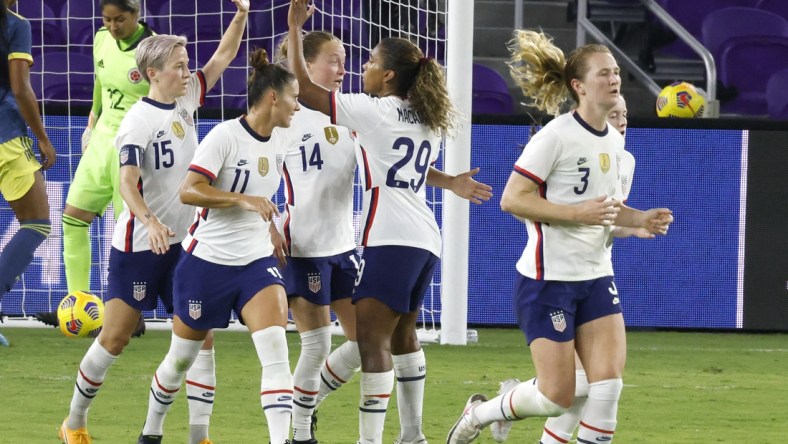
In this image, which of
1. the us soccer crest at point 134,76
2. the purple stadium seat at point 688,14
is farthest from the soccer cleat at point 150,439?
the purple stadium seat at point 688,14

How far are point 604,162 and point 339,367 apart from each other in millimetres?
1667

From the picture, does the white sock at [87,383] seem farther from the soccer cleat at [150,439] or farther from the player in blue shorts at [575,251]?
the player in blue shorts at [575,251]

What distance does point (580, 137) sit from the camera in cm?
514

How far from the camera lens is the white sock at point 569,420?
206 inches

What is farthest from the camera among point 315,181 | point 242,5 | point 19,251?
point 19,251

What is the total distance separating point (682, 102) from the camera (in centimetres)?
1108

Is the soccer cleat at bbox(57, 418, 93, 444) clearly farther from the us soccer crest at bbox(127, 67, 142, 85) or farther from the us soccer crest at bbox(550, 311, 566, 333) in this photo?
the us soccer crest at bbox(127, 67, 142, 85)

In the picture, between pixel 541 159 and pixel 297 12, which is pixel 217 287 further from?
pixel 541 159

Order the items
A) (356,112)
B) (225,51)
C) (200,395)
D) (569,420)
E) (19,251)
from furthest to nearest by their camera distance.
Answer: (19,251) → (225,51) → (200,395) → (356,112) → (569,420)

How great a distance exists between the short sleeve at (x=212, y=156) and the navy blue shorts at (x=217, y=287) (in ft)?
1.19

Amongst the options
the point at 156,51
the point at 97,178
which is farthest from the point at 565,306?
the point at 97,178

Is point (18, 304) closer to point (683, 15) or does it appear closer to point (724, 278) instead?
point (724, 278)

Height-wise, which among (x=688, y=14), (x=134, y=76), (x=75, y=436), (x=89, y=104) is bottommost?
(x=75, y=436)

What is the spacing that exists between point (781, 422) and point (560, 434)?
1991 millimetres
